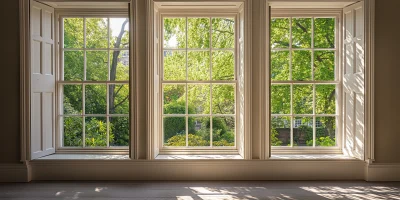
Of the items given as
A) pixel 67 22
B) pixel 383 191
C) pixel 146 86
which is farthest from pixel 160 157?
pixel 383 191

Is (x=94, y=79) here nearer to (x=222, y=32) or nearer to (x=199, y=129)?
(x=199, y=129)

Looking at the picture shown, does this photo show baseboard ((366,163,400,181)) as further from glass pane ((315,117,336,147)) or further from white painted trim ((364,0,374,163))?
glass pane ((315,117,336,147))

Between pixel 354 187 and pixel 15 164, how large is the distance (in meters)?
4.13

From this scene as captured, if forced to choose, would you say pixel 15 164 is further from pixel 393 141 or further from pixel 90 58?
pixel 393 141

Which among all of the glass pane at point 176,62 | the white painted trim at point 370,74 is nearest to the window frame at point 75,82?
the glass pane at point 176,62

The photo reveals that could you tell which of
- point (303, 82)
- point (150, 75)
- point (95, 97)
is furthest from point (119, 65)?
point (303, 82)

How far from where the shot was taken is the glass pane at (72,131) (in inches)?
221

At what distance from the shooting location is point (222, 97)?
18.4ft

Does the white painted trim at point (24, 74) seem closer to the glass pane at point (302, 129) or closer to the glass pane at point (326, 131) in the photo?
the glass pane at point (302, 129)

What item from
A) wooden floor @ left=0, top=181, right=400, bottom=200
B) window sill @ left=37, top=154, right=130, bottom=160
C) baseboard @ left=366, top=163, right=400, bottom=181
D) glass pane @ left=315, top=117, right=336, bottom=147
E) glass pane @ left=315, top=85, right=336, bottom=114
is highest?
glass pane @ left=315, top=85, right=336, bottom=114

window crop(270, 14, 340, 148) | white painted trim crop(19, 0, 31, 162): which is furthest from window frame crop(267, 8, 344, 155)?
white painted trim crop(19, 0, 31, 162)

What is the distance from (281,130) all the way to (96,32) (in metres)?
2.90

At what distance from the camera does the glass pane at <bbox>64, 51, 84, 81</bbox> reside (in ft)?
18.5

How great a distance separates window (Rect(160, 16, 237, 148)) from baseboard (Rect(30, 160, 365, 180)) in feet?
1.65
